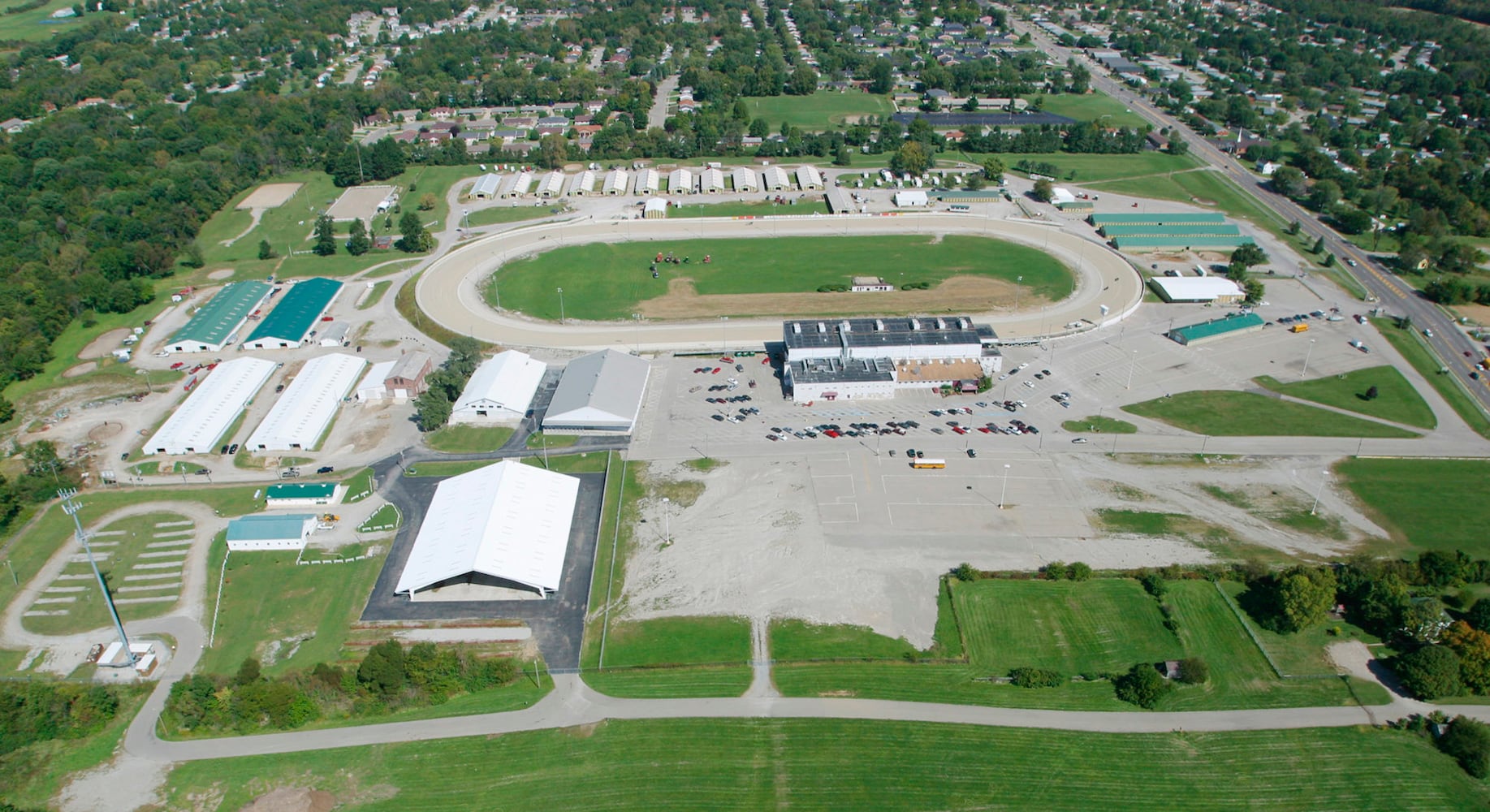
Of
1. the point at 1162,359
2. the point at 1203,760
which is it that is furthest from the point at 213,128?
the point at 1203,760

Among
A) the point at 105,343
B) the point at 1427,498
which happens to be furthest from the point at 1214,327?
the point at 105,343

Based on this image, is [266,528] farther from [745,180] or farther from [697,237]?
[745,180]

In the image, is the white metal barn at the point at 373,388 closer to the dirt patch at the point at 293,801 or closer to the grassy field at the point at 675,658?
the grassy field at the point at 675,658

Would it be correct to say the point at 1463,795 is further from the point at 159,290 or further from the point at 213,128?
the point at 213,128

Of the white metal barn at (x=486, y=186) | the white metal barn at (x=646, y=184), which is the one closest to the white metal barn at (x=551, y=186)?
the white metal barn at (x=486, y=186)

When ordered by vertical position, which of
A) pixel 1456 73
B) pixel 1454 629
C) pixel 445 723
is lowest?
pixel 445 723

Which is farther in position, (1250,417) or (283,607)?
(1250,417)
